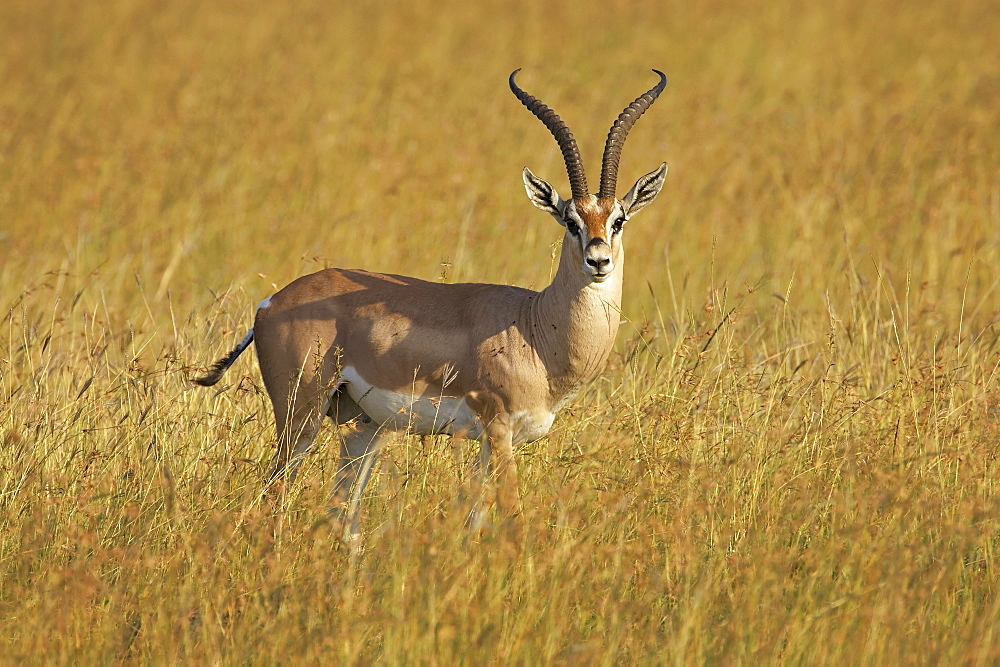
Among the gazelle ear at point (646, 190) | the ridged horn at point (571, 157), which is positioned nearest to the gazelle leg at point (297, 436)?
the ridged horn at point (571, 157)

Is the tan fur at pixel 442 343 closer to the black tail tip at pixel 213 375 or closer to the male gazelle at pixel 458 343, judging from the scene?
the male gazelle at pixel 458 343

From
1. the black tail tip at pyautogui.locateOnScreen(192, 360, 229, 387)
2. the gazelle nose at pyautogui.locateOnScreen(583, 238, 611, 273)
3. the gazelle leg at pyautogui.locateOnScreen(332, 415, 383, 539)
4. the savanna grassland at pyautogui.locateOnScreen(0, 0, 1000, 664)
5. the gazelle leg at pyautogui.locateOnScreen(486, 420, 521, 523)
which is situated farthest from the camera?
the black tail tip at pyautogui.locateOnScreen(192, 360, 229, 387)

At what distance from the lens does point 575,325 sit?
5.87 meters

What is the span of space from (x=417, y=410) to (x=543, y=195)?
1284mm

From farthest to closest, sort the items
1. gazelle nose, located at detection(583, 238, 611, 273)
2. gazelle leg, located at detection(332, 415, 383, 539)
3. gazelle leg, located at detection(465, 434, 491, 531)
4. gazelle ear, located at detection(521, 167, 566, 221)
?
gazelle ear, located at detection(521, 167, 566, 221)
gazelle leg, located at detection(332, 415, 383, 539)
gazelle nose, located at detection(583, 238, 611, 273)
gazelle leg, located at detection(465, 434, 491, 531)

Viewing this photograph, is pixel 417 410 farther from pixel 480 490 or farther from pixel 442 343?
pixel 480 490

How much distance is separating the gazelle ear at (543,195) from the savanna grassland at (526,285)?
0.82 m

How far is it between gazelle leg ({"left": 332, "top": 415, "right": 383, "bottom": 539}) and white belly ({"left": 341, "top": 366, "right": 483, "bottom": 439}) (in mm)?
122

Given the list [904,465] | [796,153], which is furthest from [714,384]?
[796,153]

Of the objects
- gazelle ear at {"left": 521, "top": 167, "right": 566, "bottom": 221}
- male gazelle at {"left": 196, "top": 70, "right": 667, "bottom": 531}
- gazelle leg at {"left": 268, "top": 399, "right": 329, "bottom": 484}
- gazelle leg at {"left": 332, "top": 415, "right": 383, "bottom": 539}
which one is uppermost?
gazelle ear at {"left": 521, "top": 167, "right": 566, "bottom": 221}

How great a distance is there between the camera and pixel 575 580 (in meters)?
4.33

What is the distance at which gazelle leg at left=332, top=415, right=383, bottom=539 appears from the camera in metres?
5.74

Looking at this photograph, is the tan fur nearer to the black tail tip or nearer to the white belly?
the white belly

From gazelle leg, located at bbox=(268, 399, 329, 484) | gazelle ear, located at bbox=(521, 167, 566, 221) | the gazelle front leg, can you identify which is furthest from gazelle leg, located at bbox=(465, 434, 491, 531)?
gazelle ear, located at bbox=(521, 167, 566, 221)
